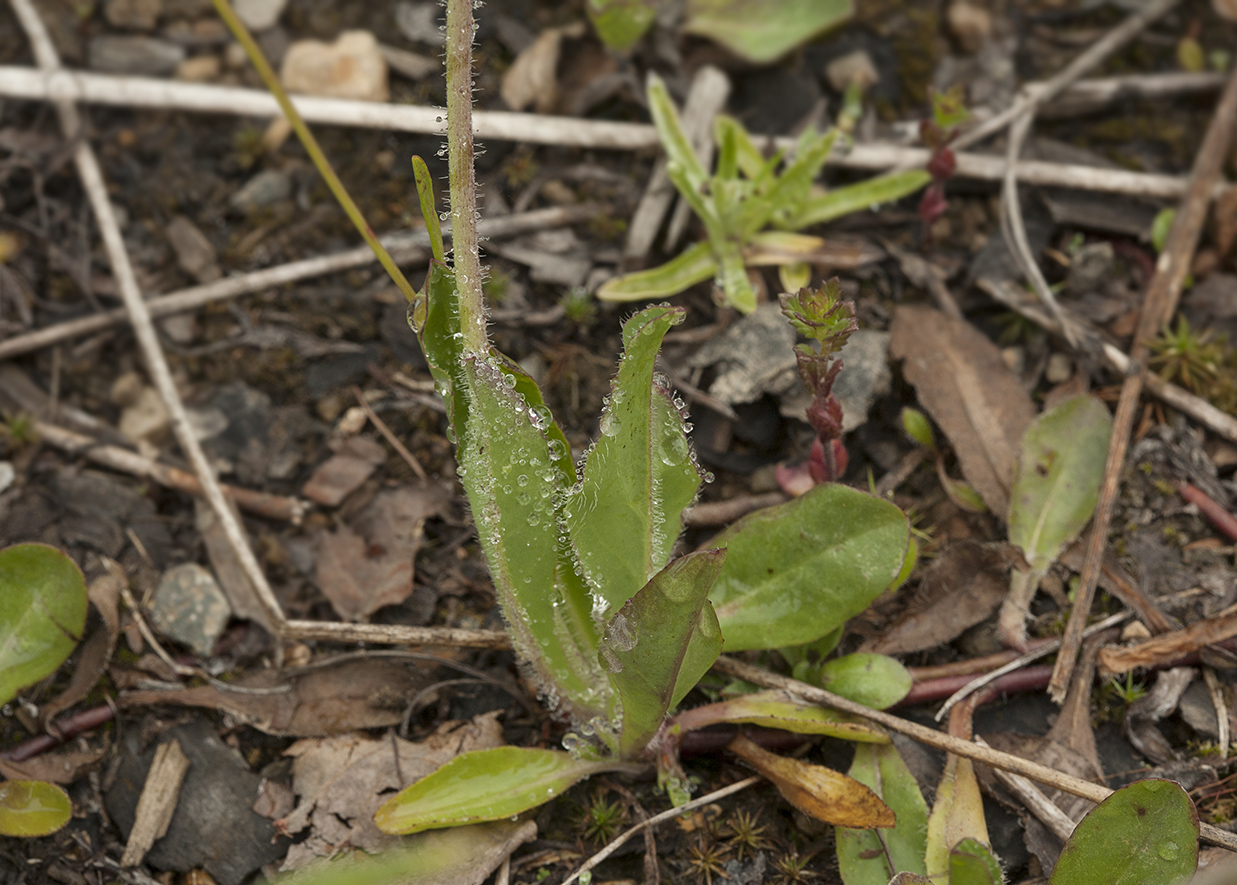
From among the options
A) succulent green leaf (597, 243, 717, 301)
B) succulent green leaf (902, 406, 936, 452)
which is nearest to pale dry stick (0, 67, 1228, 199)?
succulent green leaf (597, 243, 717, 301)

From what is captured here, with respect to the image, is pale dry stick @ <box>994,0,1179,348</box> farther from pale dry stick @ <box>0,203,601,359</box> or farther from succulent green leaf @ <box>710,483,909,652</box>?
pale dry stick @ <box>0,203,601,359</box>

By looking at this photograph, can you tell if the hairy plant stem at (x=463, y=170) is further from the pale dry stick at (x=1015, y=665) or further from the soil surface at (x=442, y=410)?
the pale dry stick at (x=1015, y=665)

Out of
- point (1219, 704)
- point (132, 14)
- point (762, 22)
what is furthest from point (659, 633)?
point (132, 14)

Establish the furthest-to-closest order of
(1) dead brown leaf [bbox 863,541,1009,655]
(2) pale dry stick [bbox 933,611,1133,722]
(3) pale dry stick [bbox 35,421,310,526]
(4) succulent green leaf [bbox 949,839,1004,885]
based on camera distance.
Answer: (3) pale dry stick [bbox 35,421,310,526]
(1) dead brown leaf [bbox 863,541,1009,655]
(2) pale dry stick [bbox 933,611,1133,722]
(4) succulent green leaf [bbox 949,839,1004,885]

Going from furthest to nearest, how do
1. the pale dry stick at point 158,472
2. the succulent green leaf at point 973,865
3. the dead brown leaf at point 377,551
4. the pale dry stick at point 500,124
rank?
the pale dry stick at point 500,124, the pale dry stick at point 158,472, the dead brown leaf at point 377,551, the succulent green leaf at point 973,865

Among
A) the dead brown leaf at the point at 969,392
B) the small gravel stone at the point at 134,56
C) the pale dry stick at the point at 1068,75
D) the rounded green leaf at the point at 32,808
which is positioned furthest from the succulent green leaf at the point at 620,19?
the rounded green leaf at the point at 32,808

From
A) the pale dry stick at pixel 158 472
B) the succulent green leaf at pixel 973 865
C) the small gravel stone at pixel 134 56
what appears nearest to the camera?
the succulent green leaf at pixel 973 865
